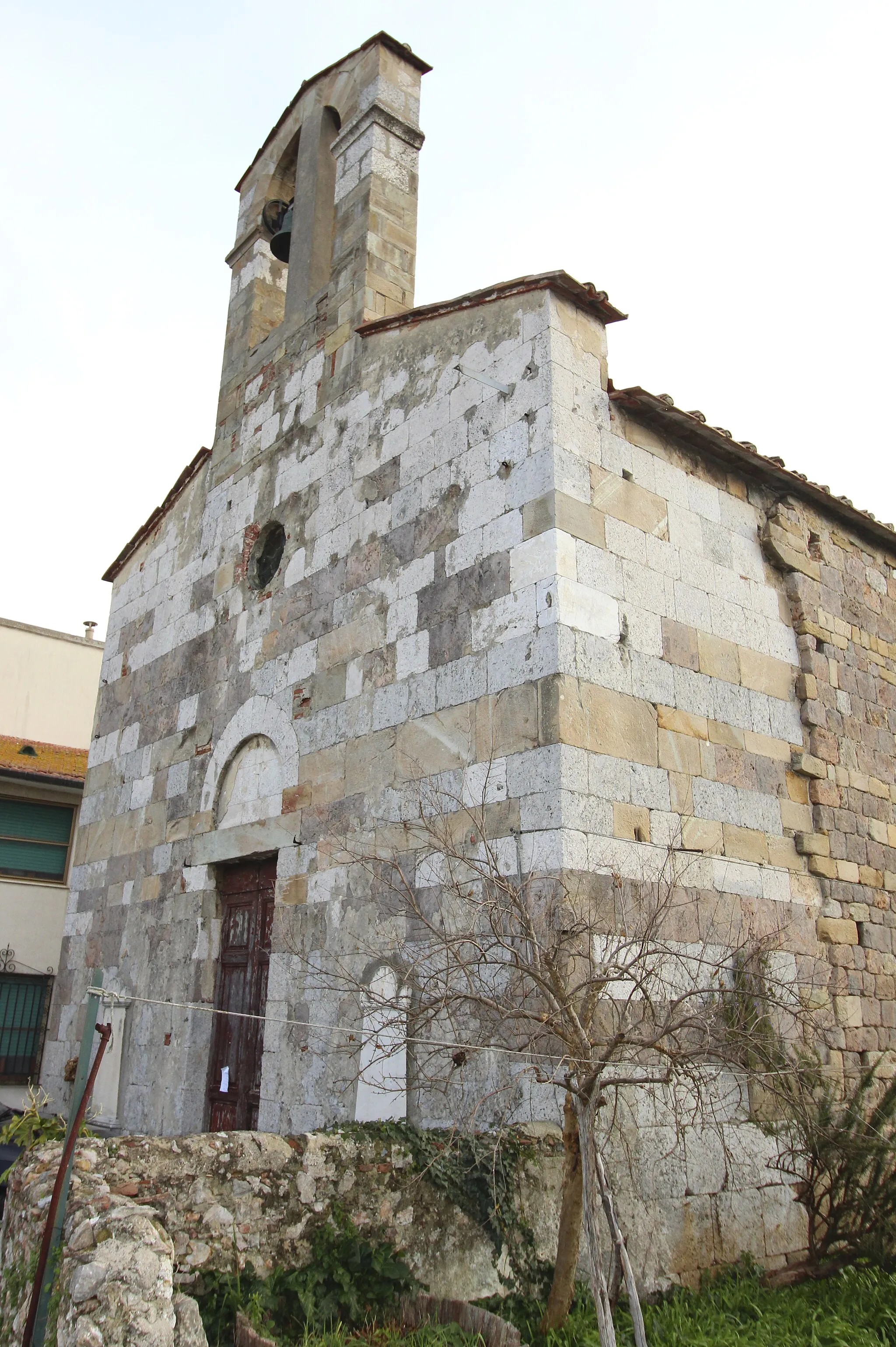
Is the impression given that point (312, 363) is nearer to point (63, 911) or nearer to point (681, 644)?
point (681, 644)

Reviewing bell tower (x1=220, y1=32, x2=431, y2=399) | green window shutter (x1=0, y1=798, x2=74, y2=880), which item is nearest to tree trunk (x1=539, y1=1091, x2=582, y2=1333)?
bell tower (x1=220, y1=32, x2=431, y2=399)

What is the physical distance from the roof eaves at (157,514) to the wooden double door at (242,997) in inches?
161

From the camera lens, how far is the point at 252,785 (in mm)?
7809

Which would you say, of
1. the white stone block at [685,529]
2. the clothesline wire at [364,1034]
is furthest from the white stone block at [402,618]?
the clothesline wire at [364,1034]

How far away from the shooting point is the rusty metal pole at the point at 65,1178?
328 centimetres

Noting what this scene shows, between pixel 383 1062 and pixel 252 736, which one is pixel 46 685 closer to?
pixel 252 736

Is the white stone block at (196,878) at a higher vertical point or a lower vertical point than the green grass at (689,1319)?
higher

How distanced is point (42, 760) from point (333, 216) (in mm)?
8323

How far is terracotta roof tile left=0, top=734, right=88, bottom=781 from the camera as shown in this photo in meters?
12.8

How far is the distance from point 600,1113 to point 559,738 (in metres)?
1.80

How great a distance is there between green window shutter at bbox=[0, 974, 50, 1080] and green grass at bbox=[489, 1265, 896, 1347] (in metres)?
8.39

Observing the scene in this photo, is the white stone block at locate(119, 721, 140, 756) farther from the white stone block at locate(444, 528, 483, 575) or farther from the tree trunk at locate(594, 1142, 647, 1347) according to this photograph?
the tree trunk at locate(594, 1142, 647, 1347)

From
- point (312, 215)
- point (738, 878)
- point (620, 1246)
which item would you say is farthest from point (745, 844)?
point (312, 215)

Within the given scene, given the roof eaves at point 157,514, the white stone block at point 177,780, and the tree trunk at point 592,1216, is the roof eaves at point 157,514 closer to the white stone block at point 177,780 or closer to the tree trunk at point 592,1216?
the white stone block at point 177,780
